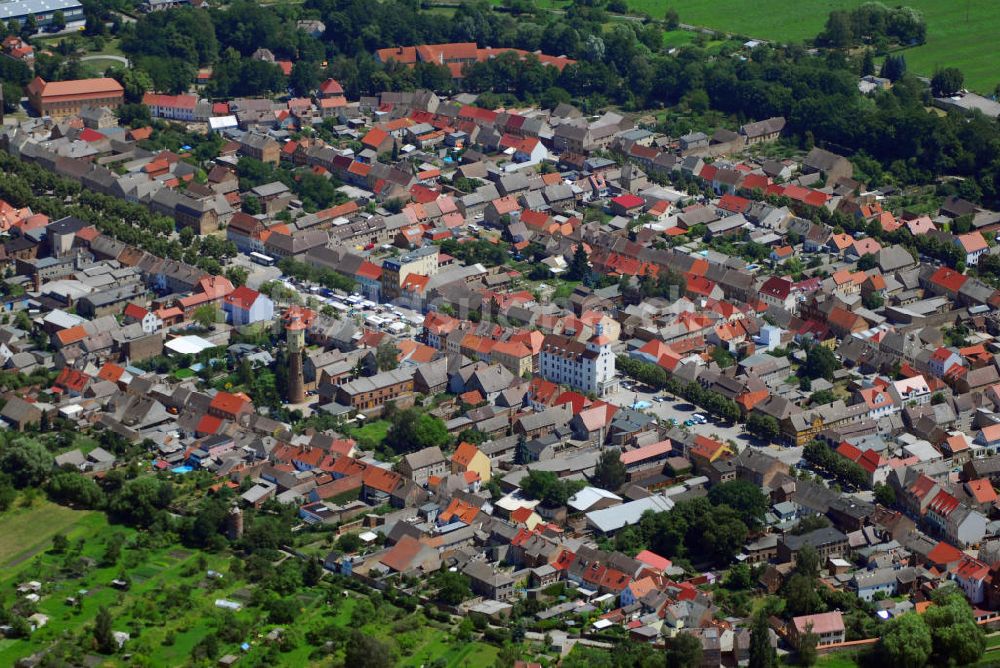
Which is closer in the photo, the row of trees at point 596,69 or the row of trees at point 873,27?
the row of trees at point 596,69

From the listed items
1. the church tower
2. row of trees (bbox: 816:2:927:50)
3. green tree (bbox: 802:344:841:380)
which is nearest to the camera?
the church tower

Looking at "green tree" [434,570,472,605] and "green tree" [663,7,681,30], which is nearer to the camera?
"green tree" [434,570,472,605]

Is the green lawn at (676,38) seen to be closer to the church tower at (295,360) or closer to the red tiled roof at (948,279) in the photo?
the red tiled roof at (948,279)

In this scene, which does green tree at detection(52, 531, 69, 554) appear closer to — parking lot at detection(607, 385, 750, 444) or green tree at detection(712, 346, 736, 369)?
parking lot at detection(607, 385, 750, 444)

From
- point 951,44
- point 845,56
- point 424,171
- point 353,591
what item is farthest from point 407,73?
point 353,591

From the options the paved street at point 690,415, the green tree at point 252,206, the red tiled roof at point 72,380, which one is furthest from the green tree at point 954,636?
the green tree at point 252,206

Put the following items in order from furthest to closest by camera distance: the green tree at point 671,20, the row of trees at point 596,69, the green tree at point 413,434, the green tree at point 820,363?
the green tree at point 671,20
the row of trees at point 596,69
the green tree at point 820,363
the green tree at point 413,434

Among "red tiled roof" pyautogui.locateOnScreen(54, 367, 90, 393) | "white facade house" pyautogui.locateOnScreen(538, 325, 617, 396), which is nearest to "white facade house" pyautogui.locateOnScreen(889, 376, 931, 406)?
"white facade house" pyautogui.locateOnScreen(538, 325, 617, 396)

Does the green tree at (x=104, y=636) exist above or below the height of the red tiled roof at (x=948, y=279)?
above
